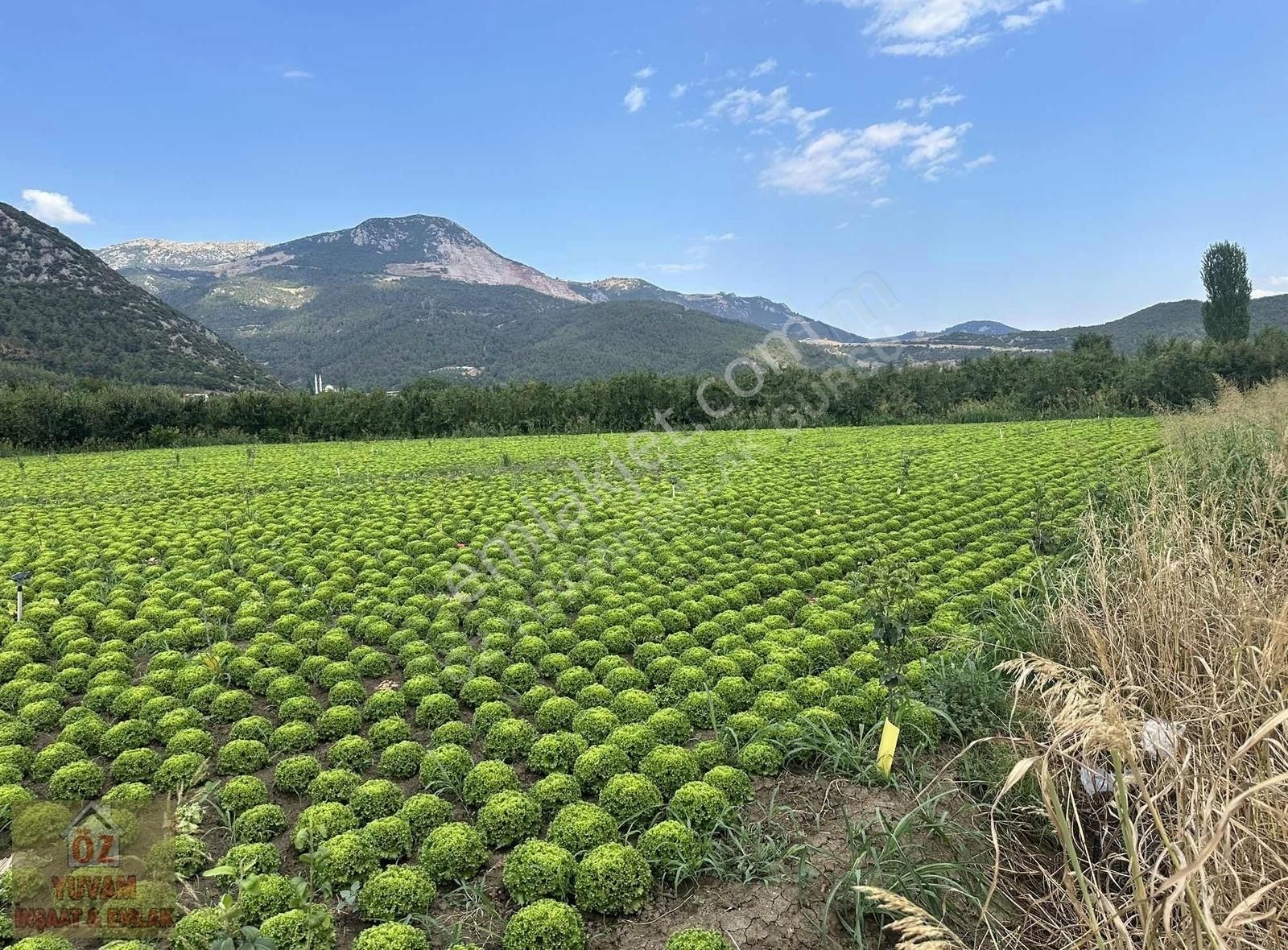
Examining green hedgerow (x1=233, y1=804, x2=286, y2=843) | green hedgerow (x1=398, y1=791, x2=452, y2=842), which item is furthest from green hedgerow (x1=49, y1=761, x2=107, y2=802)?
green hedgerow (x1=398, y1=791, x2=452, y2=842)

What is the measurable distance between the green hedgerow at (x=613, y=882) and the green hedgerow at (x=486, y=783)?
3.23 feet

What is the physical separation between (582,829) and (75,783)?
3.63 m

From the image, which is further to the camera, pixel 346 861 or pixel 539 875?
pixel 346 861

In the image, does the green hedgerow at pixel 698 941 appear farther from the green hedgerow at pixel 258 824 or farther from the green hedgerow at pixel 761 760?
the green hedgerow at pixel 258 824

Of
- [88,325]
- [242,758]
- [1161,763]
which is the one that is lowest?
[242,758]

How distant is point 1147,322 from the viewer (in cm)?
8225

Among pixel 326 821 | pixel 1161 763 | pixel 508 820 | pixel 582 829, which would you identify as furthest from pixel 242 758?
pixel 1161 763

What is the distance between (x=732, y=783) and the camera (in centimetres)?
449

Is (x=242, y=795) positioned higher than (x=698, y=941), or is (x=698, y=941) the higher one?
(x=242, y=795)

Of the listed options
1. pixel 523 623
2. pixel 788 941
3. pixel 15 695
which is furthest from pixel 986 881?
pixel 15 695

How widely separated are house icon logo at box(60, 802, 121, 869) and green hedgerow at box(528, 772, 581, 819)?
2362 millimetres

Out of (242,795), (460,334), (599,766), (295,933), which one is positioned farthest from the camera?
(460,334)

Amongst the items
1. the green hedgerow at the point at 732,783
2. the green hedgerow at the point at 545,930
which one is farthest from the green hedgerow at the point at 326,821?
the green hedgerow at the point at 732,783

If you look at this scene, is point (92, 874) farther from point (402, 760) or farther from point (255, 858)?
point (402, 760)
